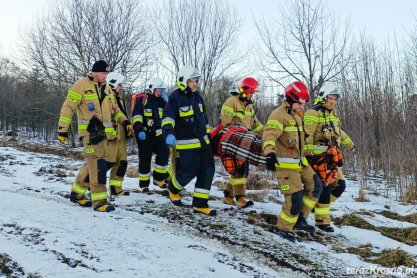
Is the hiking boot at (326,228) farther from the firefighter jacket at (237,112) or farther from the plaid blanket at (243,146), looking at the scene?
the firefighter jacket at (237,112)

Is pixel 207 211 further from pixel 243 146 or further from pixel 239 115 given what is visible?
pixel 239 115

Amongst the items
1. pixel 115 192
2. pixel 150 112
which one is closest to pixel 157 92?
pixel 150 112

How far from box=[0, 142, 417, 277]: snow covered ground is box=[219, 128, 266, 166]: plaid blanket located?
37.0 inches

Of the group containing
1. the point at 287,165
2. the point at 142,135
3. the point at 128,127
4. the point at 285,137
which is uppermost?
the point at 128,127

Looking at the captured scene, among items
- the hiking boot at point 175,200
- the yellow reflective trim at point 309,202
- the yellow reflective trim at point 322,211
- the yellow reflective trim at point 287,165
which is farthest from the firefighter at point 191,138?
the yellow reflective trim at point 322,211

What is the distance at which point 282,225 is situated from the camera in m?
5.35

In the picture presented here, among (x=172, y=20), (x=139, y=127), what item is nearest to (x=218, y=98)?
(x=172, y=20)

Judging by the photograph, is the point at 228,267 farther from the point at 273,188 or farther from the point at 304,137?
the point at 273,188

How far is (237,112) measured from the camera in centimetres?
664

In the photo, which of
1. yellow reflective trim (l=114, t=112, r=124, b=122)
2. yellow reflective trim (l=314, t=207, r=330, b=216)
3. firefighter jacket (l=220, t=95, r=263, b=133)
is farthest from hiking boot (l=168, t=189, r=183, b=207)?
yellow reflective trim (l=314, t=207, r=330, b=216)

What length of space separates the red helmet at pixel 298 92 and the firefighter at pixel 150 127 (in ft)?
10.0

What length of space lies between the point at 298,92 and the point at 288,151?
0.86 m

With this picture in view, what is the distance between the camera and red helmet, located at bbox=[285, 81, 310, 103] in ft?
17.8

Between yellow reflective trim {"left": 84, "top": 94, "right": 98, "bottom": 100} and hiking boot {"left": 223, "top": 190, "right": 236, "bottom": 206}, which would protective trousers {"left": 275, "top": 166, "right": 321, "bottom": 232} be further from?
yellow reflective trim {"left": 84, "top": 94, "right": 98, "bottom": 100}
